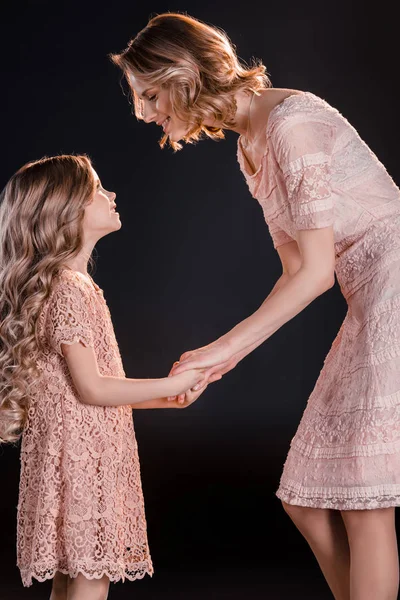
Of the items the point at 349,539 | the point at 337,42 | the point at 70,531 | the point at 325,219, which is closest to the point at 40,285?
the point at 70,531

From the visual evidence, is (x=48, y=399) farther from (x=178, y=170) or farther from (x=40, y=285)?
(x=178, y=170)

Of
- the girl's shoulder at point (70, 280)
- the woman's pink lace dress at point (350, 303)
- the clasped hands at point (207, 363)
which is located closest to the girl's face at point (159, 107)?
the woman's pink lace dress at point (350, 303)

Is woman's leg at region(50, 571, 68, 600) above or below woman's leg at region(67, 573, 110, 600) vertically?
below

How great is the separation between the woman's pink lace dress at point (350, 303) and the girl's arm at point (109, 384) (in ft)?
1.19

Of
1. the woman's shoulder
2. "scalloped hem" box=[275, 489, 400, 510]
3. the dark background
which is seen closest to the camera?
"scalloped hem" box=[275, 489, 400, 510]

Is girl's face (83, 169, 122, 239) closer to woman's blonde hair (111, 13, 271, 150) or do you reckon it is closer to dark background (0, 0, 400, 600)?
woman's blonde hair (111, 13, 271, 150)

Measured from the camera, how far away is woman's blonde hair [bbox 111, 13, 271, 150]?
2.25 metres

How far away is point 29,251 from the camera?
8.19ft

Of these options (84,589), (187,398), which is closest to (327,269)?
(187,398)

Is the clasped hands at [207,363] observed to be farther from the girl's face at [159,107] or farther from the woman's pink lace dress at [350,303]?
the girl's face at [159,107]

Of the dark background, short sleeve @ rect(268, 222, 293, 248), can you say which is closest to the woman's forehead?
short sleeve @ rect(268, 222, 293, 248)

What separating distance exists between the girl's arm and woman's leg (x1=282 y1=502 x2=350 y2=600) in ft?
1.35

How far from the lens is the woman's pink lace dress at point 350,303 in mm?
1999

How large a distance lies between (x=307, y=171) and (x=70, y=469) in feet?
3.14
